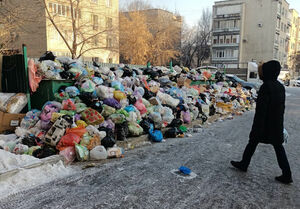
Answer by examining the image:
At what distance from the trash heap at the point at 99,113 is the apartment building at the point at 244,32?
141 ft

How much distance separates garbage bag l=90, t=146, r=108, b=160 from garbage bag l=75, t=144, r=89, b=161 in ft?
0.29

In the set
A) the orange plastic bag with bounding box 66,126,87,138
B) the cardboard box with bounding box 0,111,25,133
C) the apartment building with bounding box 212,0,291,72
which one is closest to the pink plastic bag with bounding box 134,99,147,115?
the orange plastic bag with bounding box 66,126,87,138

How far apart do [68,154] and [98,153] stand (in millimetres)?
492

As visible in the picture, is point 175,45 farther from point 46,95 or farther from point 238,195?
point 238,195

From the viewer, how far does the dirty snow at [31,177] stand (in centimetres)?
308

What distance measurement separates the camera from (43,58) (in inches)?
254

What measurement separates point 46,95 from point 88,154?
7.10 ft

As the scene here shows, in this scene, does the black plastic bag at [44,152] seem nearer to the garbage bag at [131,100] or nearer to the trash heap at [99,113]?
the trash heap at [99,113]

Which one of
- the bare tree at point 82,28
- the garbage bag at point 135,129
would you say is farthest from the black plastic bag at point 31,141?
the bare tree at point 82,28

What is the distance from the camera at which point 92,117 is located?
502 cm

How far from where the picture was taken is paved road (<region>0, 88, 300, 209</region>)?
2.85 m

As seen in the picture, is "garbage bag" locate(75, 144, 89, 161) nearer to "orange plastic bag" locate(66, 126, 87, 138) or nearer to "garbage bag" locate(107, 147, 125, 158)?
"orange plastic bag" locate(66, 126, 87, 138)

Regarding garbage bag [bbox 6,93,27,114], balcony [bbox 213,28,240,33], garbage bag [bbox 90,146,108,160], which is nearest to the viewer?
garbage bag [bbox 90,146,108,160]

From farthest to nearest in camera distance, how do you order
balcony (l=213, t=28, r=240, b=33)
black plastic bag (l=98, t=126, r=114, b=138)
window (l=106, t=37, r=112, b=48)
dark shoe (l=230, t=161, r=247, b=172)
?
1. balcony (l=213, t=28, r=240, b=33)
2. window (l=106, t=37, r=112, b=48)
3. black plastic bag (l=98, t=126, r=114, b=138)
4. dark shoe (l=230, t=161, r=247, b=172)
